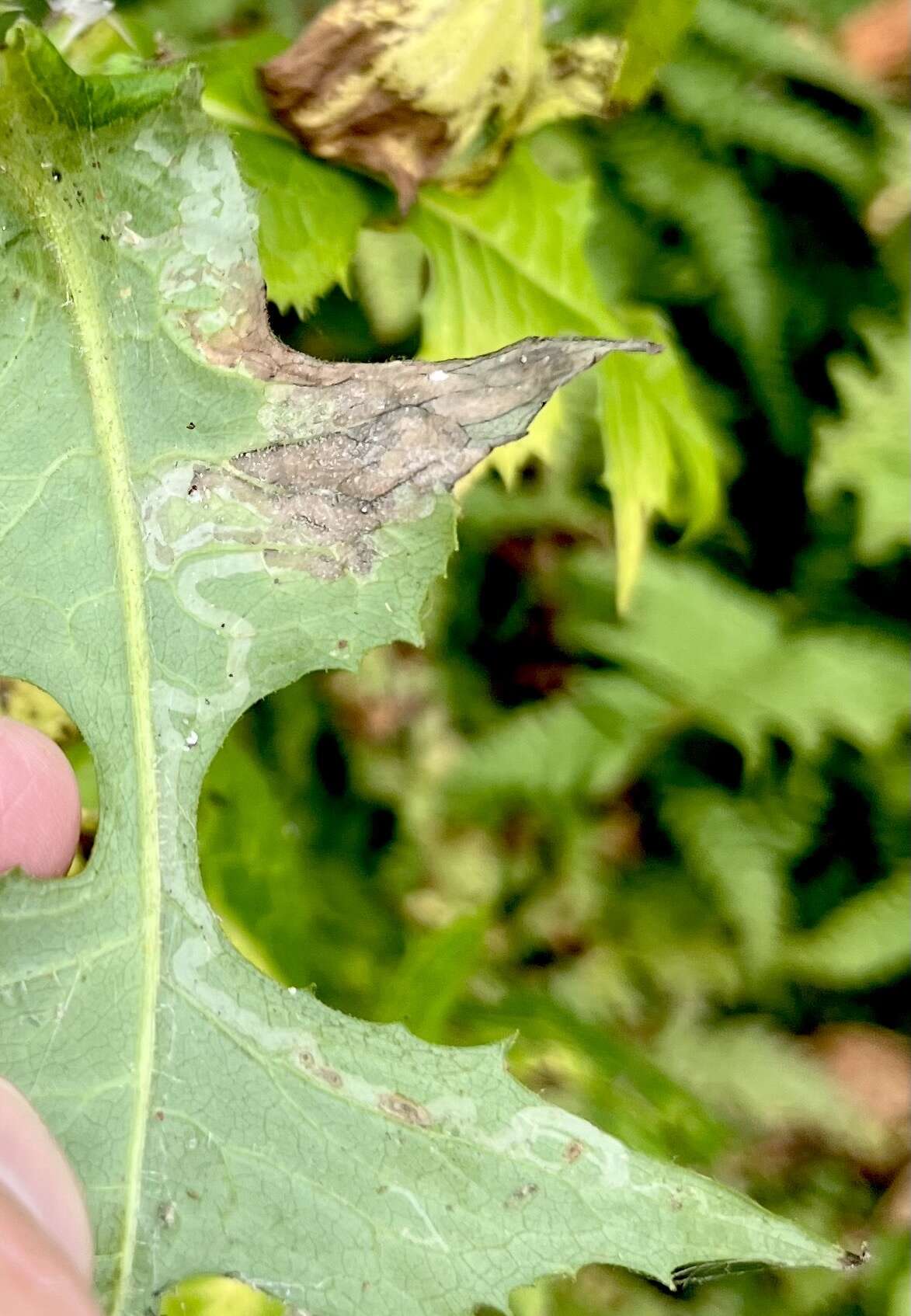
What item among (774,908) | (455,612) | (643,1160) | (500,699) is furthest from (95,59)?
(774,908)

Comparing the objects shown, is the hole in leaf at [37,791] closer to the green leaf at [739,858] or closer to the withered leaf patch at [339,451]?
the withered leaf patch at [339,451]

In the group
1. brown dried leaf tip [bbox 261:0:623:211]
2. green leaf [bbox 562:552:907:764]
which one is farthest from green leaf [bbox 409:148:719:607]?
green leaf [bbox 562:552:907:764]

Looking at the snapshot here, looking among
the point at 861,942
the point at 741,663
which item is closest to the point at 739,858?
the point at 861,942

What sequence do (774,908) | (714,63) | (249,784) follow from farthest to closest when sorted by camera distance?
(714,63), (774,908), (249,784)

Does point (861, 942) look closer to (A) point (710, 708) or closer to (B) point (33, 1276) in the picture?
(A) point (710, 708)

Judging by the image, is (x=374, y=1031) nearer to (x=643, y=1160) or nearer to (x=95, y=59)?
(x=643, y=1160)

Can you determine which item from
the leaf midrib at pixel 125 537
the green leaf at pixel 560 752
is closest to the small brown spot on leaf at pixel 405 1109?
the leaf midrib at pixel 125 537
